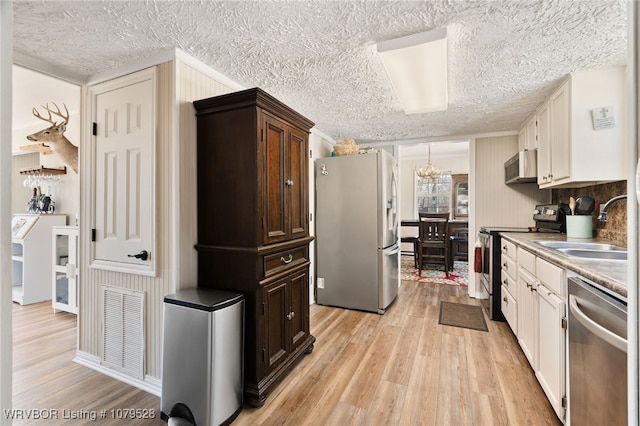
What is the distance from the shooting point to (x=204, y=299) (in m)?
1.67

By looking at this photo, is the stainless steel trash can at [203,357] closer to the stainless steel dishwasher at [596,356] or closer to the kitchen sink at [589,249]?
the stainless steel dishwasher at [596,356]

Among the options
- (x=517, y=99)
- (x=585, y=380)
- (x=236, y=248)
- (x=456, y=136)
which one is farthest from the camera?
(x=456, y=136)

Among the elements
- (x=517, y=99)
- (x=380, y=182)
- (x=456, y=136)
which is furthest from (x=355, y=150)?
(x=517, y=99)

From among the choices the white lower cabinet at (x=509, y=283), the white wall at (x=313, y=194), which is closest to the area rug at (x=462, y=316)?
the white lower cabinet at (x=509, y=283)

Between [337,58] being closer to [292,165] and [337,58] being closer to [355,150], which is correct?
[292,165]

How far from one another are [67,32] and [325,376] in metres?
2.75

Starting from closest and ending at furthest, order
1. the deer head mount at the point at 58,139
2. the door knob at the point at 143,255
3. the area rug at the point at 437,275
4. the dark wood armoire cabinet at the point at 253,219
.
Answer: the dark wood armoire cabinet at the point at 253,219 < the door knob at the point at 143,255 < the deer head mount at the point at 58,139 < the area rug at the point at 437,275

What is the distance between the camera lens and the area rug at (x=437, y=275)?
4.79m

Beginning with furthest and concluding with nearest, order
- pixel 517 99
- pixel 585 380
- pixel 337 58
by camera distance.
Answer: pixel 517 99 → pixel 337 58 → pixel 585 380

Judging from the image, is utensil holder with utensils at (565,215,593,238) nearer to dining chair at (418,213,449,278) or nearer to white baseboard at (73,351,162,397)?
dining chair at (418,213,449,278)

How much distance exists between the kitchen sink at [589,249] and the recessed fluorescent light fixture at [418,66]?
1453 millimetres

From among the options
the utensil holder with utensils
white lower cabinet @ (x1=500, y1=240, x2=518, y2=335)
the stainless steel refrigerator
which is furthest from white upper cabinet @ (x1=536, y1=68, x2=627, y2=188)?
the stainless steel refrigerator

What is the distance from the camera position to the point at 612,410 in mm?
1038

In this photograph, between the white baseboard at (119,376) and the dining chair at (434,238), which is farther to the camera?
the dining chair at (434,238)
